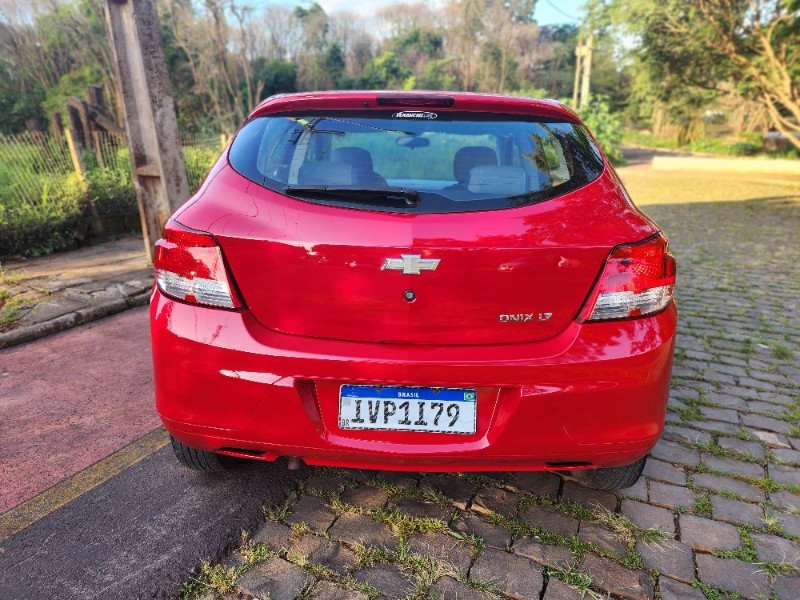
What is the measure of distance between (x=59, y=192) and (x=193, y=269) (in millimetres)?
6195

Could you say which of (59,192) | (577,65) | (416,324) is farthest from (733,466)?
(577,65)

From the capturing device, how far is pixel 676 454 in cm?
271

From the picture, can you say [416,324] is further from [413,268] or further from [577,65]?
[577,65]

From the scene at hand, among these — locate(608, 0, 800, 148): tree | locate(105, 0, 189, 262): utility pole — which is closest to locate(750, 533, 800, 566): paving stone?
locate(105, 0, 189, 262): utility pole

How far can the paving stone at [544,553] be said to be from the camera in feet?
6.48

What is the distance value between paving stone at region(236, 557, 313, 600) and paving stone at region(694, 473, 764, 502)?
1.76 metres

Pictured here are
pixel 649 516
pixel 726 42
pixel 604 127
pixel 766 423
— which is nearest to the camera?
pixel 649 516

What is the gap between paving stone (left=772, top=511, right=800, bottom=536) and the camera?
2.16 m

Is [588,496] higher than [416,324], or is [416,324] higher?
[416,324]

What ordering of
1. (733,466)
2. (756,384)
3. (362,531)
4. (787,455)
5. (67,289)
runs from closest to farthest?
(362,531) → (733,466) → (787,455) → (756,384) → (67,289)

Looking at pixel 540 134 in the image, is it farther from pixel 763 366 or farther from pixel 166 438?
pixel 763 366

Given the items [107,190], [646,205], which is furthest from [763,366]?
[646,205]

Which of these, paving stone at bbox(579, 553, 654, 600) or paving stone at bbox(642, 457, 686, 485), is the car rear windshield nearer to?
paving stone at bbox(579, 553, 654, 600)

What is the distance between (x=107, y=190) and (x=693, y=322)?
7179mm
